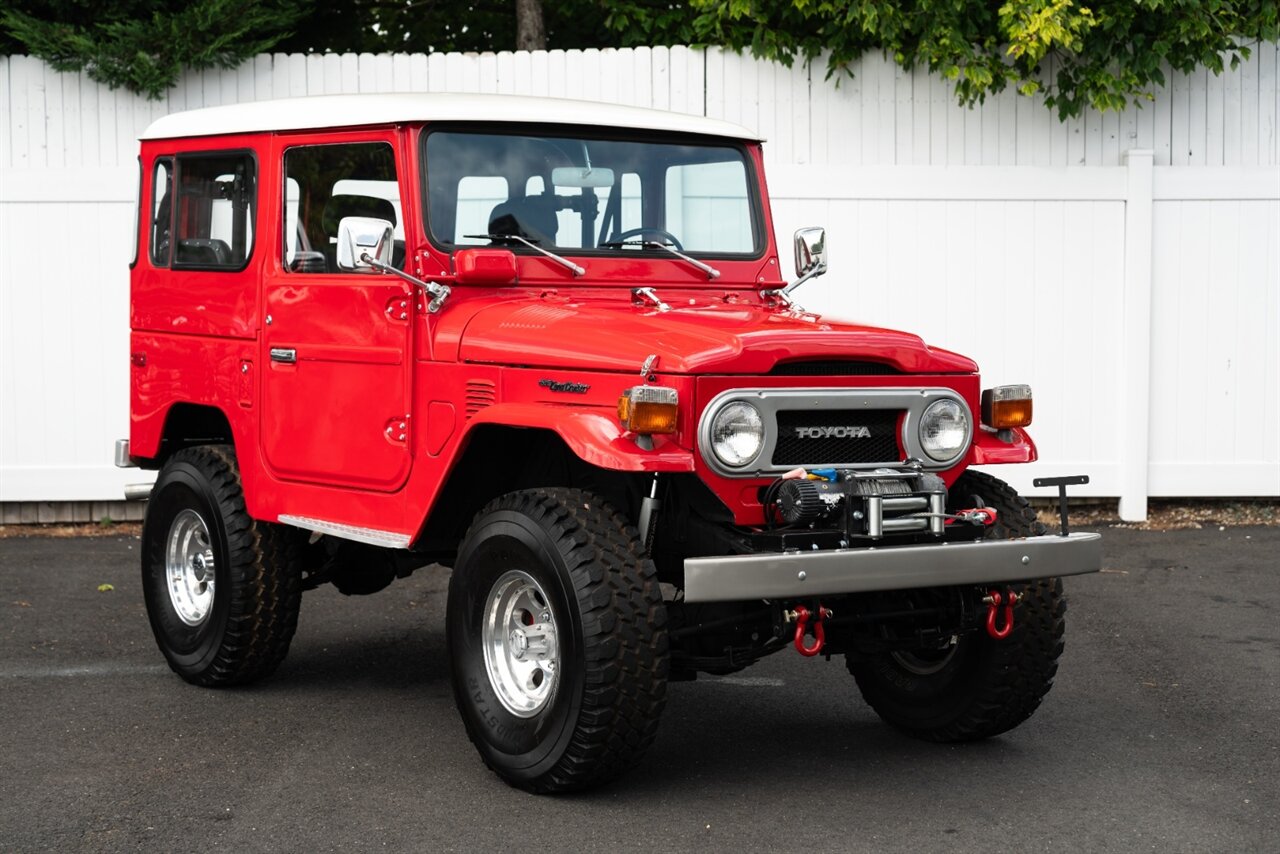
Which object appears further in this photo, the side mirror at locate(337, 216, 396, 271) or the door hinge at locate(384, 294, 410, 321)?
the door hinge at locate(384, 294, 410, 321)

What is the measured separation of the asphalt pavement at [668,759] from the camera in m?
5.04

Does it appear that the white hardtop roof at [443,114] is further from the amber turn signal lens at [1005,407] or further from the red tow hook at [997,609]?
the red tow hook at [997,609]

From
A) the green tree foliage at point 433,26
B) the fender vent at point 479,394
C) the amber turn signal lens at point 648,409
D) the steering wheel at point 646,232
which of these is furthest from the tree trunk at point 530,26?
the amber turn signal lens at point 648,409

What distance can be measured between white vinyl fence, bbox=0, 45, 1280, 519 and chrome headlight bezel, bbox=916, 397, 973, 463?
5.31m

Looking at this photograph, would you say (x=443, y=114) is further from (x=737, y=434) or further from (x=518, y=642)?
(x=518, y=642)

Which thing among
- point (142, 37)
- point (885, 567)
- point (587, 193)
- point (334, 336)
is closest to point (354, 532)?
point (334, 336)

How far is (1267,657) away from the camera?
748 cm

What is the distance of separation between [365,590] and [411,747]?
4.63 ft

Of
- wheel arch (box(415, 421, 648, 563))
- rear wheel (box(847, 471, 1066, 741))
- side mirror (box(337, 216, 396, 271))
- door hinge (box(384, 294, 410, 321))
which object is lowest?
rear wheel (box(847, 471, 1066, 741))

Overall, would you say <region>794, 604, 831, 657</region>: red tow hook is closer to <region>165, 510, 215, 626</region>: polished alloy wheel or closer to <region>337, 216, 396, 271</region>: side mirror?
<region>337, 216, 396, 271</region>: side mirror

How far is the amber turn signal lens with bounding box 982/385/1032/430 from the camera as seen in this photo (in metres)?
5.81

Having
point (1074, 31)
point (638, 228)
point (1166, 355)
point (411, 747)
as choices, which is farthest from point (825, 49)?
point (411, 747)

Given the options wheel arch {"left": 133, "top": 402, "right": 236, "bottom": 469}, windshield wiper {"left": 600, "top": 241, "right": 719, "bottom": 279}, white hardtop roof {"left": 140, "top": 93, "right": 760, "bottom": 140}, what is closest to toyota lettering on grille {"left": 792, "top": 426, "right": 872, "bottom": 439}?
windshield wiper {"left": 600, "top": 241, "right": 719, "bottom": 279}

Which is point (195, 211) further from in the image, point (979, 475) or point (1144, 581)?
→ point (1144, 581)
